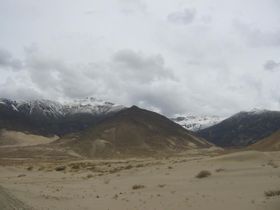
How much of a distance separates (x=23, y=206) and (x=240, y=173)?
65.7 feet

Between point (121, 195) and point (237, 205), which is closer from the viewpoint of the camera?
point (237, 205)

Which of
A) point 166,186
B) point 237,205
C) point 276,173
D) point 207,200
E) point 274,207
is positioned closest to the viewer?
point 274,207

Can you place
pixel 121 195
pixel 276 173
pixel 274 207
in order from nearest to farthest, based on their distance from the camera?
pixel 274 207 < pixel 121 195 < pixel 276 173

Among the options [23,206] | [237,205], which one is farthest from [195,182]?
[23,206]

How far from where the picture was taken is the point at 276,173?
35.9 metres

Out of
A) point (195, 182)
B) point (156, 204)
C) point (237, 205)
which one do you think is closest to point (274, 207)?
point (237, 205)

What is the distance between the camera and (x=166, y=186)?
33281 mm

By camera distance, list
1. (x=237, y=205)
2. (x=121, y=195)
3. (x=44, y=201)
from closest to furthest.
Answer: (x=237, y=205), (x=44, y=201), (x=121, y=195)

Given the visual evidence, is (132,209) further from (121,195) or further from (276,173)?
(276,173)

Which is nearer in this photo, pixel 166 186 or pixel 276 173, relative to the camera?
pixel 166 186

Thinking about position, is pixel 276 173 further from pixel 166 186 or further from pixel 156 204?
pixel 156 204

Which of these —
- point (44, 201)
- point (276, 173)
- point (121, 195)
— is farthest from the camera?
point (276, 173)

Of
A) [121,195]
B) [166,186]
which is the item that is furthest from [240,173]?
[121,195]

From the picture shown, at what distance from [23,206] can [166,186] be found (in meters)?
13.0
